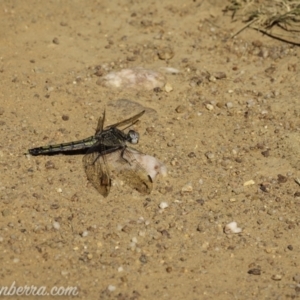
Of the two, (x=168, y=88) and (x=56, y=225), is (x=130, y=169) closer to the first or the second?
(x=56, y=225)

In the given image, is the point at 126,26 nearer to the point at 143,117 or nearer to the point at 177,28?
the point at 177,28

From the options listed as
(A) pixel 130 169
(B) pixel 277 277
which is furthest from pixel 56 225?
(B) pixel 277 277

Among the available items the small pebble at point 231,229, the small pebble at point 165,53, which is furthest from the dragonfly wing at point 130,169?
the small pebble at point 165,53

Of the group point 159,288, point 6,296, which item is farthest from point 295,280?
point 6,296

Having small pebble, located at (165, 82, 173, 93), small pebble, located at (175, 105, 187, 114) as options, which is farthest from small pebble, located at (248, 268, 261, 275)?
small pebble, located at (165, 82, 173, 93)

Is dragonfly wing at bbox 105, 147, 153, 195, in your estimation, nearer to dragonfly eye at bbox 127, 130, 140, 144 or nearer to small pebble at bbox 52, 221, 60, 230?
dragonfly eye at bbox 127, 130, 140, 144

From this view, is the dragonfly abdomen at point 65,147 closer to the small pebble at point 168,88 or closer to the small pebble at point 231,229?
the small pebble at point 168,88

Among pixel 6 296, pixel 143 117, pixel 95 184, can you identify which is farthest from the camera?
pixel 143 117
